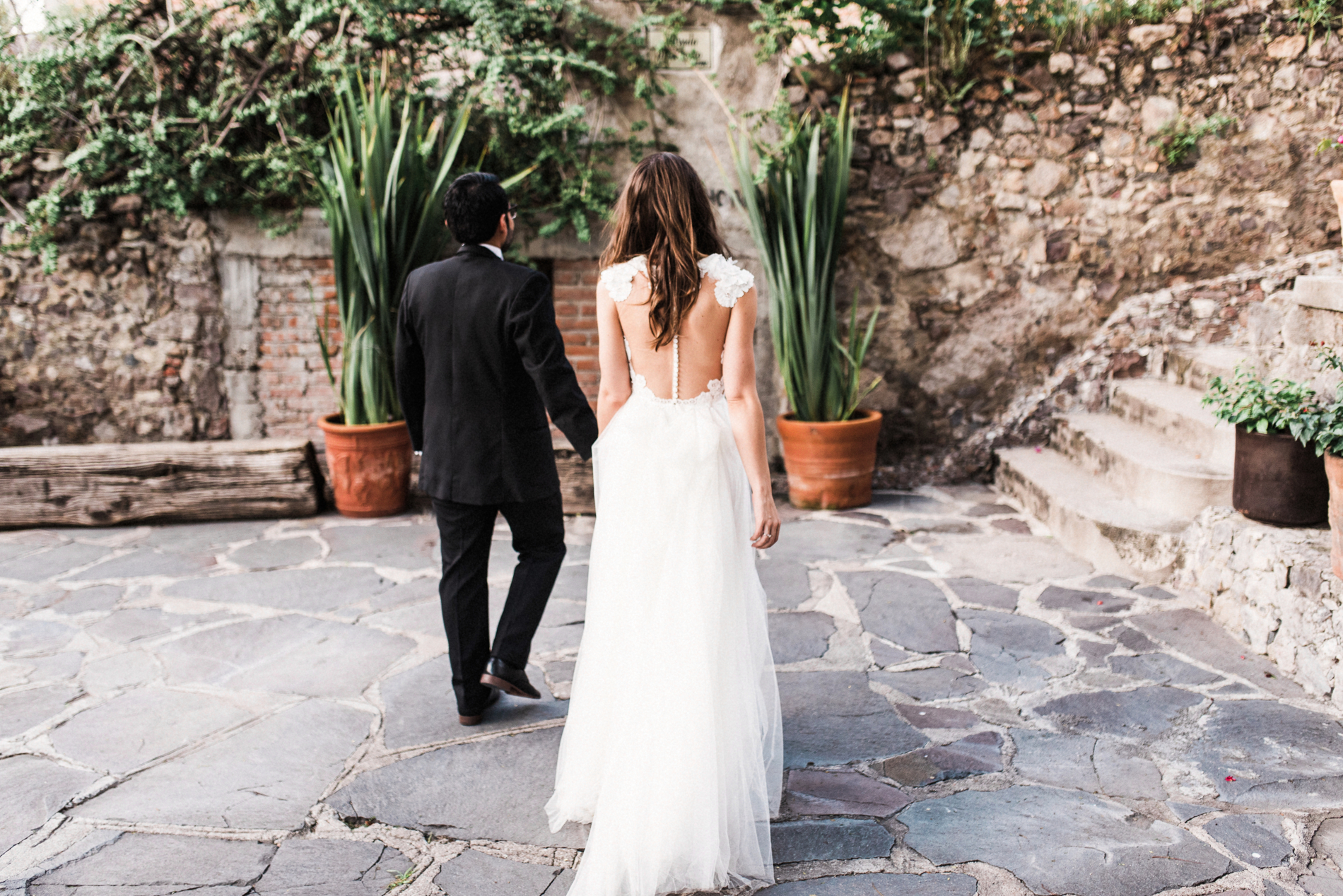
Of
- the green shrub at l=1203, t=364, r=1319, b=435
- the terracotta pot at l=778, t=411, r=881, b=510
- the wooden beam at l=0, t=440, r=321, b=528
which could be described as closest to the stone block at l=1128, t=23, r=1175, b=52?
the terracotta pot at l=778, t=411, r=881, b=510

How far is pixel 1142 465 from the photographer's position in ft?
13.8

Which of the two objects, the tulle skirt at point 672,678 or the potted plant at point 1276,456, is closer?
the tulle skirt at point 672,678

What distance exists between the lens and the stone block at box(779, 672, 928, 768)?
261 centimetres

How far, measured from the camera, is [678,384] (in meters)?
2.21

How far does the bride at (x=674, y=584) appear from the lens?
195 cm

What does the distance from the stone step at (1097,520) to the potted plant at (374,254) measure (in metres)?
3.40

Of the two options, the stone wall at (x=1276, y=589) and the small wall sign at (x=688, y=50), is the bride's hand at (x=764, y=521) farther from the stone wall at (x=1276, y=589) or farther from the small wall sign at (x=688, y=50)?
the small wall sign at (x=688, y=50)

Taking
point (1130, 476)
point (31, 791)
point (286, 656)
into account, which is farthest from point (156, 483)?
point (1130, 476)

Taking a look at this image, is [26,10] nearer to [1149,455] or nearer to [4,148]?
[4,148]

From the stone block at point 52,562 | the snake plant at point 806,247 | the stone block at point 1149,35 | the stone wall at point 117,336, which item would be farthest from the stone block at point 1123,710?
the stone wall at point 117,336

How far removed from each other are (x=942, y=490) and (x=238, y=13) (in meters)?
5.13

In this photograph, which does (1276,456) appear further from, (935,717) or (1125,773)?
(935,717)

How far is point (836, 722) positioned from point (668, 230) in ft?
5.27

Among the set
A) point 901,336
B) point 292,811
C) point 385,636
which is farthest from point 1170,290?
point 292,811
